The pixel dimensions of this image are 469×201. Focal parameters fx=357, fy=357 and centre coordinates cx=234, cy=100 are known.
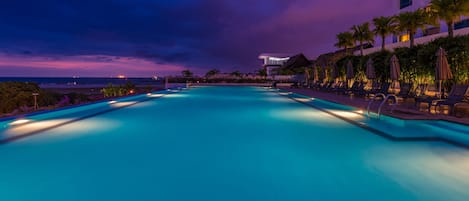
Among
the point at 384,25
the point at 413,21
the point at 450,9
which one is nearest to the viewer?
the point at 450,9

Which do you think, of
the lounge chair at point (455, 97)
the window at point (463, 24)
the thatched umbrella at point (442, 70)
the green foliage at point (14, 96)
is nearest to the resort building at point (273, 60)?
the window at point (463, 24)

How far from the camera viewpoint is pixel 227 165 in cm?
440

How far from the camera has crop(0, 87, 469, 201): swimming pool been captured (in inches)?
131

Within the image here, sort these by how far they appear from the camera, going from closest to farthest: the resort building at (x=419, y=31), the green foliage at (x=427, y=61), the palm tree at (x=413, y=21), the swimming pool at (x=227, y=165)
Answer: the swimming pool at (x=227, y=165) < the green foliage at (x=427, y=61) < the palm tree at (x=413, y=21) < the resort building at (x=419, y=31)

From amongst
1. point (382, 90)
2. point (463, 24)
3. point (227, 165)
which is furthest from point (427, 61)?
point (463, 24)

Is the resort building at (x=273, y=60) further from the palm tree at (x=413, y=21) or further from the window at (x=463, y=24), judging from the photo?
the palm tree at (x=413, y=21)

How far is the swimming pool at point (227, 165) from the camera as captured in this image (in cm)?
332

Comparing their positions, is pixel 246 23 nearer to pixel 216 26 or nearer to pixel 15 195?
pixel 216 26

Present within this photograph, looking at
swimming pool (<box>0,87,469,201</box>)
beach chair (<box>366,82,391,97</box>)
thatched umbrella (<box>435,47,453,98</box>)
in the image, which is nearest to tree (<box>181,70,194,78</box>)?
beach chair (<box>366,82,391,97</box>)

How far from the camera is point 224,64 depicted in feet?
195

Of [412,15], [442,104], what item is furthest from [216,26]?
[442,104]

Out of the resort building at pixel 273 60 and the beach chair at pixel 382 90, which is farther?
the resort building at pixel 273 60

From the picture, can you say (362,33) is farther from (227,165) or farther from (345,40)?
(227,165)

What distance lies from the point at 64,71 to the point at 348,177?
2101 inches
